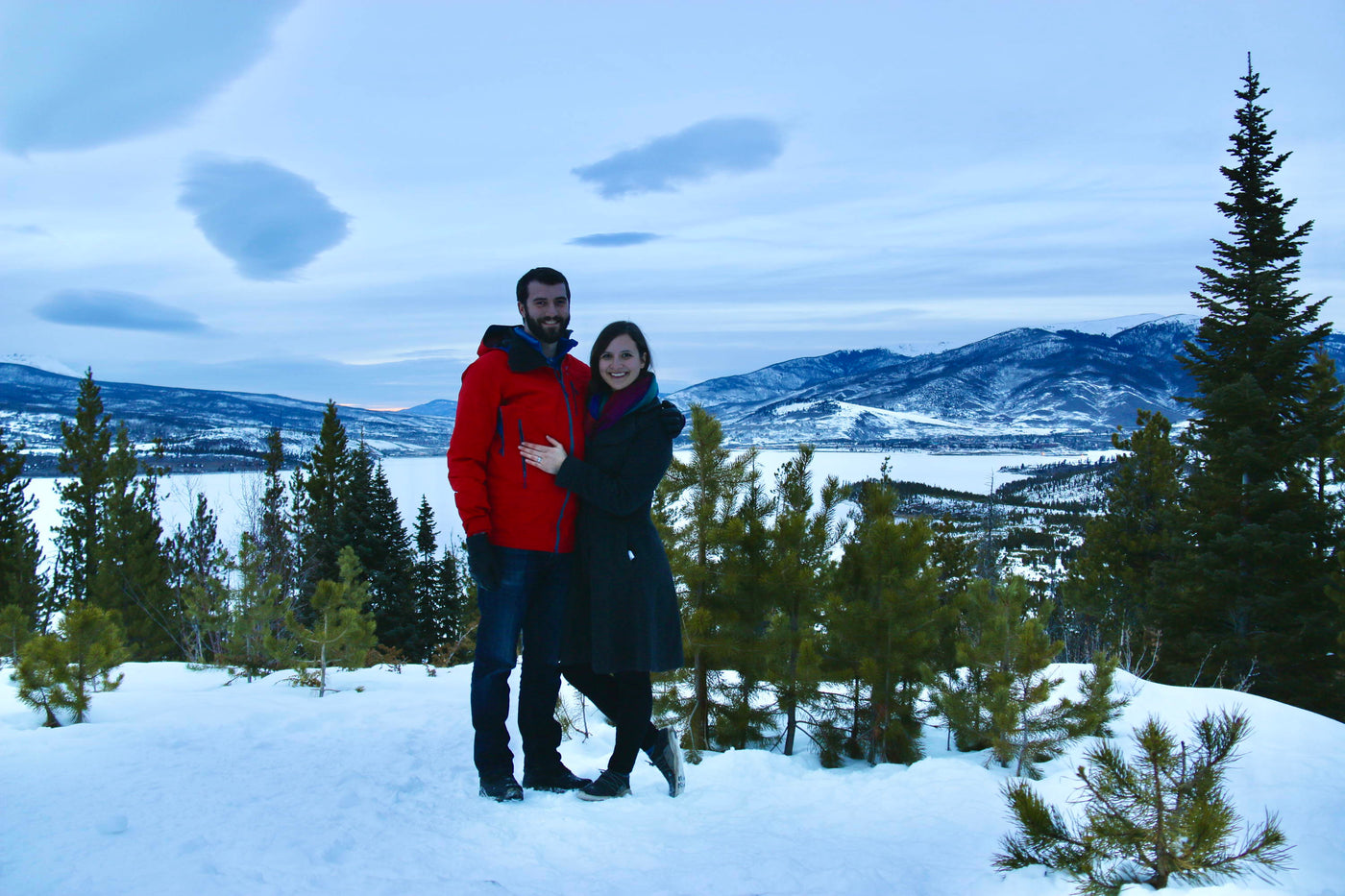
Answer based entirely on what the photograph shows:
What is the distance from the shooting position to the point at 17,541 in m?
25.8

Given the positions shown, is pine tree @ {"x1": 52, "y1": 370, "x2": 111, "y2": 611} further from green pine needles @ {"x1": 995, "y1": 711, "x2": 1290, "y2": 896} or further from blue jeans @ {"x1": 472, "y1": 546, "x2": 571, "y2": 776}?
green pine needles @ {"x1": 995, "y1": 711, "x2": 1290, "y2": 896}

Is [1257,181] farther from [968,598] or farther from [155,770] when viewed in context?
[155,770]

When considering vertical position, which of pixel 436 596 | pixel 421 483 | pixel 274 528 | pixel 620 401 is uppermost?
pixel 620 401

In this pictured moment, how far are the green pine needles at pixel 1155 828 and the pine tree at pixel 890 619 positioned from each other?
114 inches

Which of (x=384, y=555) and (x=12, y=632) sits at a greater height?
(x=12, y=632)

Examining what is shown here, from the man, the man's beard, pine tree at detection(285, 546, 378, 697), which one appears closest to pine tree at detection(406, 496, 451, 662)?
pine tree at detection(285, 546, 378, 697)

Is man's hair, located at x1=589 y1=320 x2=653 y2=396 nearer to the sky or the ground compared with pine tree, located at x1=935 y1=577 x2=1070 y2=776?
nearer to the sky

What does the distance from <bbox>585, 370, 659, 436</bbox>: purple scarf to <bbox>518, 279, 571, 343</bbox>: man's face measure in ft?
1.09

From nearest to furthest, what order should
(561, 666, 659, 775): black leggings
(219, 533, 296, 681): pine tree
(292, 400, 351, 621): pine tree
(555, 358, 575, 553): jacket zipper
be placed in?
(555, 358, 575, 553): jacket zipper < (561, 666, 659, 775): black leggings < (219, 533, 296, 681): pine tree < (292, 400, 351, 621): pine tree

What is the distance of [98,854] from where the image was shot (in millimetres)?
2152

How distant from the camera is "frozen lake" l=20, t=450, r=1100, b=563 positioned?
3253cm

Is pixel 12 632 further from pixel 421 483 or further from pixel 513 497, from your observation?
pixel 421 483

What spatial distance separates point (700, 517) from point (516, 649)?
251 centimetres

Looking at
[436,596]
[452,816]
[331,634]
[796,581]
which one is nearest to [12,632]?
[331,634]
